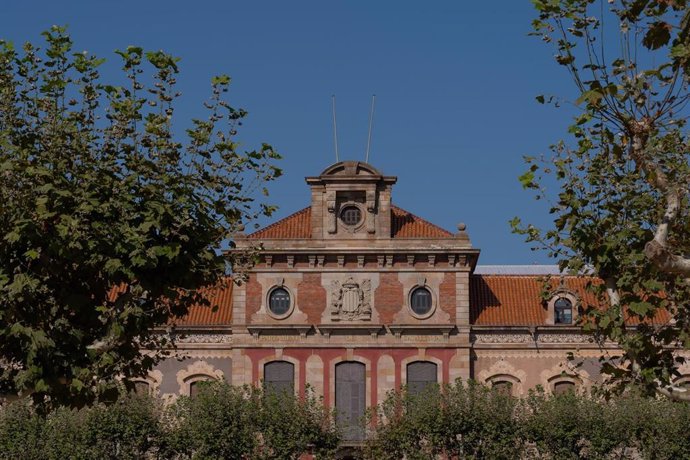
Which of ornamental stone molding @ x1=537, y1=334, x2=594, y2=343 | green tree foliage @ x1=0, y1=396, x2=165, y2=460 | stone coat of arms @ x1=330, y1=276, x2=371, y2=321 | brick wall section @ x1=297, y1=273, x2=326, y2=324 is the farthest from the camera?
ornamental stone molding @ x1=537, y1=334, x2=594, y2=343

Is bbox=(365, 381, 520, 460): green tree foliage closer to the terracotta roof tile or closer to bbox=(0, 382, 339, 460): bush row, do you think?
bbox=(0, 382, 339, 460): bush row

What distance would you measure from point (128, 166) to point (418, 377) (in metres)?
30.1

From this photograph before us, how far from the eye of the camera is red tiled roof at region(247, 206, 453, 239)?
180 feet

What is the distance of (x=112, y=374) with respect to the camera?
24891 millimetres

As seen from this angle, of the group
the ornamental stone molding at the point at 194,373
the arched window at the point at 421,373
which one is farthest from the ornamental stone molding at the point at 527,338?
the ornamental stone molding at the point at 194,373

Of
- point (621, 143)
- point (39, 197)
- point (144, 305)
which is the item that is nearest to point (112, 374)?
point (144, 305)

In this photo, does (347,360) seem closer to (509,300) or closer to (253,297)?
(253,297)

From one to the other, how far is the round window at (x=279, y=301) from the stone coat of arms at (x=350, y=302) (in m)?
1.83

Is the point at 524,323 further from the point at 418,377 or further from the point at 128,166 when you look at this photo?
the point at 128,166

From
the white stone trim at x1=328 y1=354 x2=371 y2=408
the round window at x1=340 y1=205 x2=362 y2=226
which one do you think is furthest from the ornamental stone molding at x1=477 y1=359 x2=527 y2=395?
the round window at x1=340 y1=205 x2=362 y2=226

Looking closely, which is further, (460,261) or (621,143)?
(460,261)

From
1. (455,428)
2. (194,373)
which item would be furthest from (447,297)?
(194,373)

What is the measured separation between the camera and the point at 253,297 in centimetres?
5444

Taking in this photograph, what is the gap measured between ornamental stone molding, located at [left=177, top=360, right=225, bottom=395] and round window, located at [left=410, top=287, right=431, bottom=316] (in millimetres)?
8251
